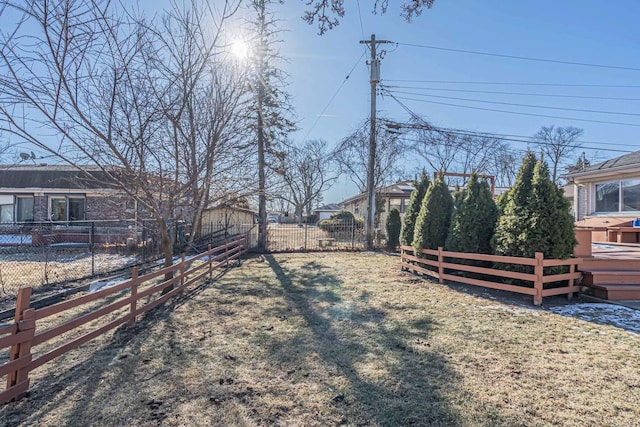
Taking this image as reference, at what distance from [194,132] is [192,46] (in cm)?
153

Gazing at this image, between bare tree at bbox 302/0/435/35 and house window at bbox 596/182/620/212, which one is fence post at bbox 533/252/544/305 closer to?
bare tree at bbox 302/0/435/35

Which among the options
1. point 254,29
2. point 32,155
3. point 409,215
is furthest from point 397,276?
point 32,155

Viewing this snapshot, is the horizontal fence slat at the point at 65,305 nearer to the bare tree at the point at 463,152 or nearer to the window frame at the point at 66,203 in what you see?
the window frame at the point at 66,203

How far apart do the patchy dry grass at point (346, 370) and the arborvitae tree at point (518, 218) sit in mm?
1339

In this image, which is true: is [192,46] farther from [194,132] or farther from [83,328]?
[83,328]

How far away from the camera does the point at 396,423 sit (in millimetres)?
2438

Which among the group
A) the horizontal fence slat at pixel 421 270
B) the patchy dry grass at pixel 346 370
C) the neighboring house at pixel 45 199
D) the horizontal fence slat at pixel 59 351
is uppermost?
the neighboring house at pixel 45 199

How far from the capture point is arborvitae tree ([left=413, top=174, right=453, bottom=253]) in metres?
8.48

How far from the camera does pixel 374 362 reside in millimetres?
3488

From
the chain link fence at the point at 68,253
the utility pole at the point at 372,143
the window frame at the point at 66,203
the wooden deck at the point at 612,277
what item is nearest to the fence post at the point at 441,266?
the wooden deck at the point at 612,277

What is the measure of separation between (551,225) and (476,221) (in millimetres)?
1609

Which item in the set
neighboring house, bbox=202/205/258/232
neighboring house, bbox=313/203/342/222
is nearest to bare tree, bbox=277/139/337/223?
neighboring house, bbox=313/203/342/222

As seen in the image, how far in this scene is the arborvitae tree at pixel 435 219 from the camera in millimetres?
8484

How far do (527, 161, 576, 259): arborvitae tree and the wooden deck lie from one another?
0.70 metres
